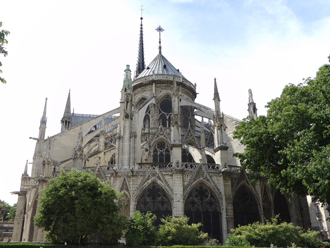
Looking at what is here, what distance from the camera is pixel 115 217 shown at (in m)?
18.9

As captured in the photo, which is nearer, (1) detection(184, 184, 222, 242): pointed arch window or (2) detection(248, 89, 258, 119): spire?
(1) detection(184, 184, 222, 242): pointed arch window

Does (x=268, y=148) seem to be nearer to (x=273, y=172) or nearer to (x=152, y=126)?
(x=273, y=172)

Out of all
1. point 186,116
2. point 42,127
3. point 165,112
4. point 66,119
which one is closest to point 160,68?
point 165,112

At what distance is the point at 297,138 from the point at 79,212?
12793 mm

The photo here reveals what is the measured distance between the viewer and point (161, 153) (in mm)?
32500

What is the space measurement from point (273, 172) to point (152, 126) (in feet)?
60.3

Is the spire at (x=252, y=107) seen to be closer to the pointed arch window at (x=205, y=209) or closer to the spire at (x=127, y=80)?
the pointed arch window at (x=205, y=209)

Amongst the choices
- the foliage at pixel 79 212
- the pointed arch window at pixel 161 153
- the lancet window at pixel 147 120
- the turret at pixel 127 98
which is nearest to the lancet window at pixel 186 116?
the lancet window at pixel 147 120

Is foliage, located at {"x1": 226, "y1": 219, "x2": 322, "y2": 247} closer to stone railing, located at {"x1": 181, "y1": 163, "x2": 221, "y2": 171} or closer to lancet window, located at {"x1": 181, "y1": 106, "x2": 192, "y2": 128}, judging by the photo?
stone railing, located at {"x1": 181, "y1": 163, "x2": 221, "y2": 171}

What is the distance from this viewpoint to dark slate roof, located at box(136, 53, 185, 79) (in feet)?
135

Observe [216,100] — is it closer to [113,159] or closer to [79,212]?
[113,159]

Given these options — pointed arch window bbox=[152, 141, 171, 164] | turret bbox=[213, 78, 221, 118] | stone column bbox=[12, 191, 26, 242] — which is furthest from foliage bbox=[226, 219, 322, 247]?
stone column bbox=[12, 191, 26, 242]

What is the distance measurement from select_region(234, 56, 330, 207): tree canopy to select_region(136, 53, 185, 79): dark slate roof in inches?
836

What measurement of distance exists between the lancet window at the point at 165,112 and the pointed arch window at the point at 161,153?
4.59m
